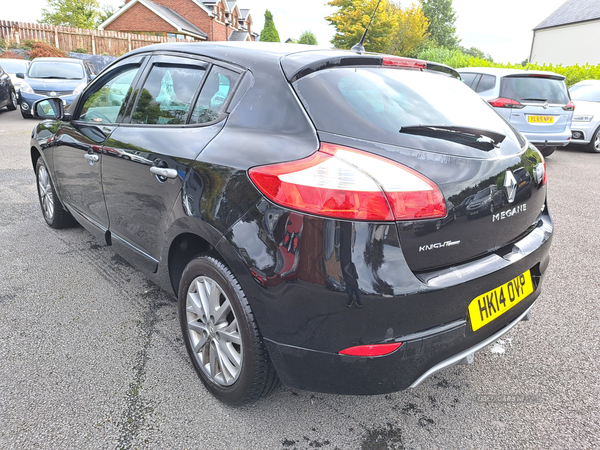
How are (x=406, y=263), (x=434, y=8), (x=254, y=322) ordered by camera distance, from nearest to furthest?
(x=406, y=263), (x=254, y=322), (x=434, y=8)

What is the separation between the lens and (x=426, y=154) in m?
1.75

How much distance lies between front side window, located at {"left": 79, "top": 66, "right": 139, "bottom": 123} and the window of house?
0.80 metres

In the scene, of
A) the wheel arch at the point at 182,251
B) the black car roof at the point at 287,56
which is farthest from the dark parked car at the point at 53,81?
the wheel arch at the point at 182,251

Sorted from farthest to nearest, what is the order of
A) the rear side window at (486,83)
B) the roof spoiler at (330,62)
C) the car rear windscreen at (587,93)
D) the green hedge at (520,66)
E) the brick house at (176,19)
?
the brick house at (176,19) → the green hedge at (520,66) → the car rear windscreen at (587,93) → the rear side window at (486,83) → the roof spoiler at (330,62)

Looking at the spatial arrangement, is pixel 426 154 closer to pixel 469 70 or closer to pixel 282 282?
pixel 282 282

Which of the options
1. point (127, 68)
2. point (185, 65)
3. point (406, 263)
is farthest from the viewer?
point (127, 68)

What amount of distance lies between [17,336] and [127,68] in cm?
178

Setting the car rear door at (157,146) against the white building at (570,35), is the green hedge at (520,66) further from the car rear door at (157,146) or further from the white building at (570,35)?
the white building at (570,35)

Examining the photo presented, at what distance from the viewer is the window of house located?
219 centimetres

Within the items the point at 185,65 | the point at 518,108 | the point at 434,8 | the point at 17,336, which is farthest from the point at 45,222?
the point at 434,8

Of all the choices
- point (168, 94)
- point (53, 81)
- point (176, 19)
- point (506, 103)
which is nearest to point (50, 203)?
point (168, 94)

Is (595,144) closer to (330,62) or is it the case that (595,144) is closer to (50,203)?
(330,62)

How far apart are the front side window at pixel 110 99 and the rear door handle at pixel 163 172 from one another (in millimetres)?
812

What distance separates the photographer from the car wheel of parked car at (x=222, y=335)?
1.89 meters
